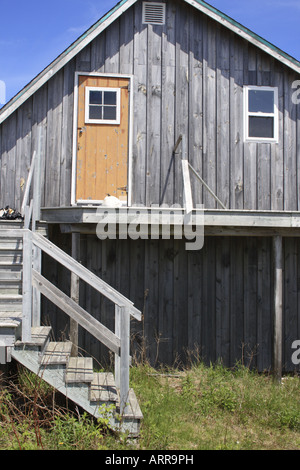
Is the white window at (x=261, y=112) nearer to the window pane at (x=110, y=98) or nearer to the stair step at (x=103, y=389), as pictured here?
the window pane at (x=110, y=98)

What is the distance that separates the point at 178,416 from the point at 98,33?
22.5 feet

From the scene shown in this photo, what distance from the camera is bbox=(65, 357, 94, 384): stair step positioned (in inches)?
219

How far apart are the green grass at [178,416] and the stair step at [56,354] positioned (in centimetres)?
30

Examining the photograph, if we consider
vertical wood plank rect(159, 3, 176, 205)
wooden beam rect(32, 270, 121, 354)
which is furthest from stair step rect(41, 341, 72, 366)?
vertical wood plank rect(159, 3, 176, 205)

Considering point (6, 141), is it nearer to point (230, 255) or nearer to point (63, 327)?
point (63, 327)

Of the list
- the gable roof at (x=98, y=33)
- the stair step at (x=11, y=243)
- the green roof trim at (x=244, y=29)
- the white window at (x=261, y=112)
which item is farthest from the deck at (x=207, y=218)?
the green roof trim at (x=244, y=29)

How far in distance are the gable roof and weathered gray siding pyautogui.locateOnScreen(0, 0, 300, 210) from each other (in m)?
0.27

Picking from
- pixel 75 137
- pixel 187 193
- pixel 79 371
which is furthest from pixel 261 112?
pixel 79 371

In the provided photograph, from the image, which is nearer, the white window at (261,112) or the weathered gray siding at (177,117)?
the weathered gray siding at (177,117)

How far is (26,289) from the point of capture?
5.59 m

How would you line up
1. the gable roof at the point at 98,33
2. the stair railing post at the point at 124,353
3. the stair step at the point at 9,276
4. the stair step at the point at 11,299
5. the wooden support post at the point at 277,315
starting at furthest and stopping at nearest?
1. the gable roof at the point at 98,33
2. the wooden support post at the point at 277,315
3. the stair step at the point at 9,276
4. the stair step at the point at 11,299
5. the stair railing post at the point at 124,353

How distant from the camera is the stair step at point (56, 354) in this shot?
5.58m

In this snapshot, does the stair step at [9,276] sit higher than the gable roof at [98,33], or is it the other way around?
the gable roof at [98,33]
